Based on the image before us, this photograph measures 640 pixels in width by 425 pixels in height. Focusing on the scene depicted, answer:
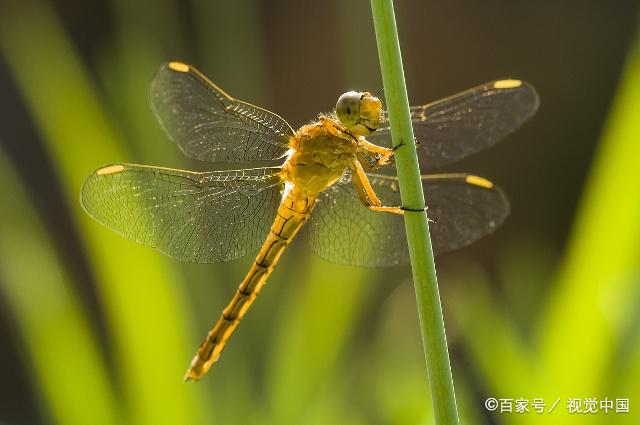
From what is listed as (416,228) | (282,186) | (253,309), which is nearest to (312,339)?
(253,309)

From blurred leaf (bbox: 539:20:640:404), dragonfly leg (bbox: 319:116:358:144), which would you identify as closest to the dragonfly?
dragonfly leg (bbox: 319:116:358:144)

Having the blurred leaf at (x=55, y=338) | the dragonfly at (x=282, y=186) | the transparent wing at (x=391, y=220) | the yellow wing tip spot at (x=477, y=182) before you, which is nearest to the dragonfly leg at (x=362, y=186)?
the dragonfly at (x=282, y=186)

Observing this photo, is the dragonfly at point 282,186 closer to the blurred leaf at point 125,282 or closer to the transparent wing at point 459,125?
the transparent wing at point 459,125

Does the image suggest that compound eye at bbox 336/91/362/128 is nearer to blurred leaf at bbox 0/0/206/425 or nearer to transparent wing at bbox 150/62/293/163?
transparent wing at bbox 150/62/293/163

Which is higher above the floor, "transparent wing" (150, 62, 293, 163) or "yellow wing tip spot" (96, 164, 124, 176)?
"transparent wing" (150, 62, 293, 163)

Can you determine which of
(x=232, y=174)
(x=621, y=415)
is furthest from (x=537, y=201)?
(x=232, y=174)

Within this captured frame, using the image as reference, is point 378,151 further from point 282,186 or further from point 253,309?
point 253,309
